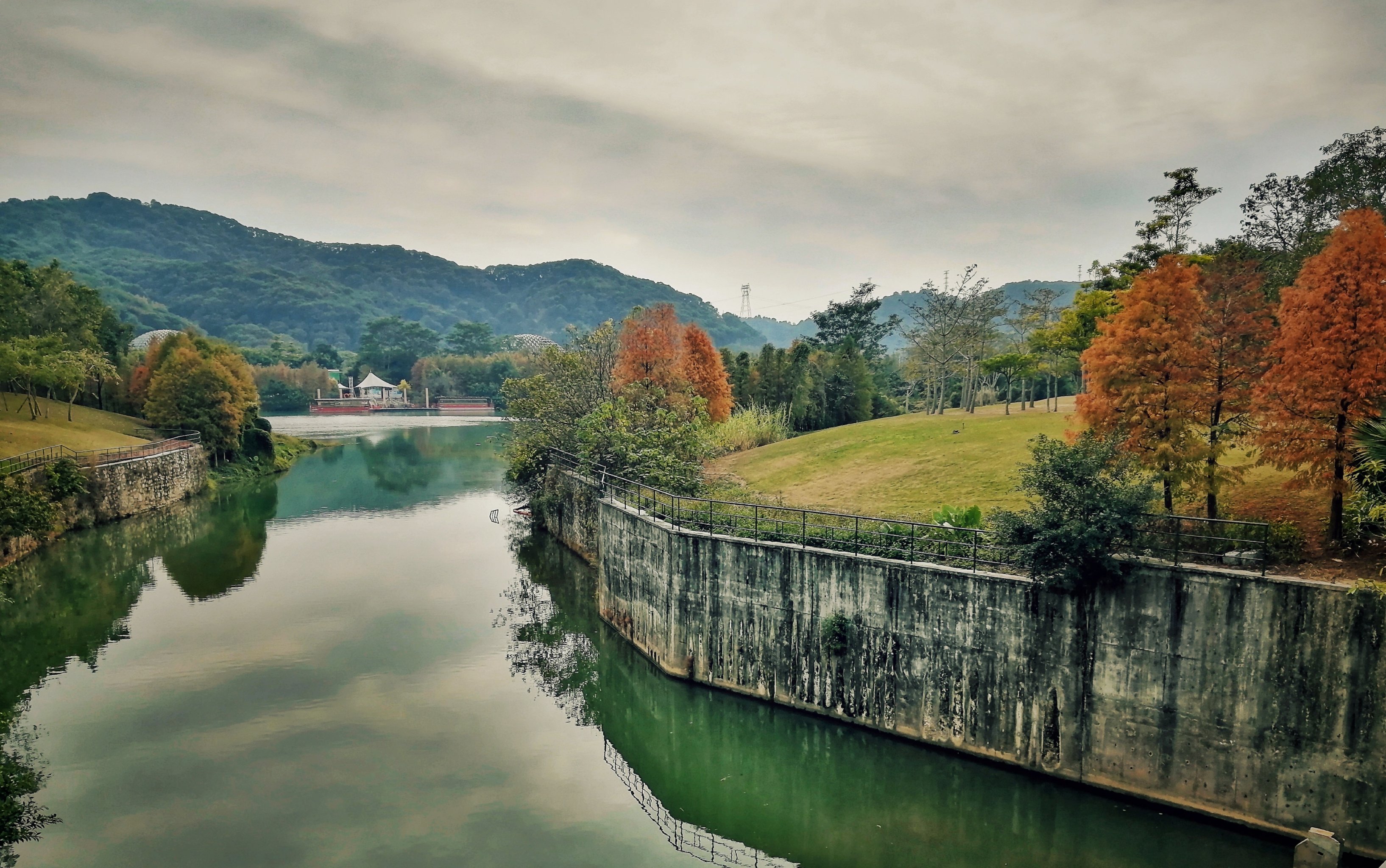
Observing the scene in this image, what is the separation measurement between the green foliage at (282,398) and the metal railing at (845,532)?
460ft

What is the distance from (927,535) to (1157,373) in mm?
6457

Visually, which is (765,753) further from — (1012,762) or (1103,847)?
(1103,847)

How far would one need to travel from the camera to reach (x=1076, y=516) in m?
15.9

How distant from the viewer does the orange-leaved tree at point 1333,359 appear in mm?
14727

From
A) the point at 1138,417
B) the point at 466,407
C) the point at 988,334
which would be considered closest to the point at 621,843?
the point at 1138,417

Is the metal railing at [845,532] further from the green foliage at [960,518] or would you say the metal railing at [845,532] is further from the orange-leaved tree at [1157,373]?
the orange-leaved tree at [1157,373]

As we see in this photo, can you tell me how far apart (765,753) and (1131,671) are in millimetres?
8377

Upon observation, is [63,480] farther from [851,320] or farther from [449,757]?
[851,320]

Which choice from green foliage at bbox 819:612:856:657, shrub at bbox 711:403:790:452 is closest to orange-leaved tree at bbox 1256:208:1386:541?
green foliage at bbox 819:612:856:657

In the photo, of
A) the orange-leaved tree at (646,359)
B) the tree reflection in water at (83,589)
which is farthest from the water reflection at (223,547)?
the orange-leaved tree at (646,359)

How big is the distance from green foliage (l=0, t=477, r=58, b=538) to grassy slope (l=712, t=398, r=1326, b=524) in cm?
2949

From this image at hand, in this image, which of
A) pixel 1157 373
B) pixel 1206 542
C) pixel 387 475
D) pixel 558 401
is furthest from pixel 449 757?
pixel 387 475

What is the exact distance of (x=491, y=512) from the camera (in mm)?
48156

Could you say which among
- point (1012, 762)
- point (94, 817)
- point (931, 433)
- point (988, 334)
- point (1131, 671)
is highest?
point (988, 334)
